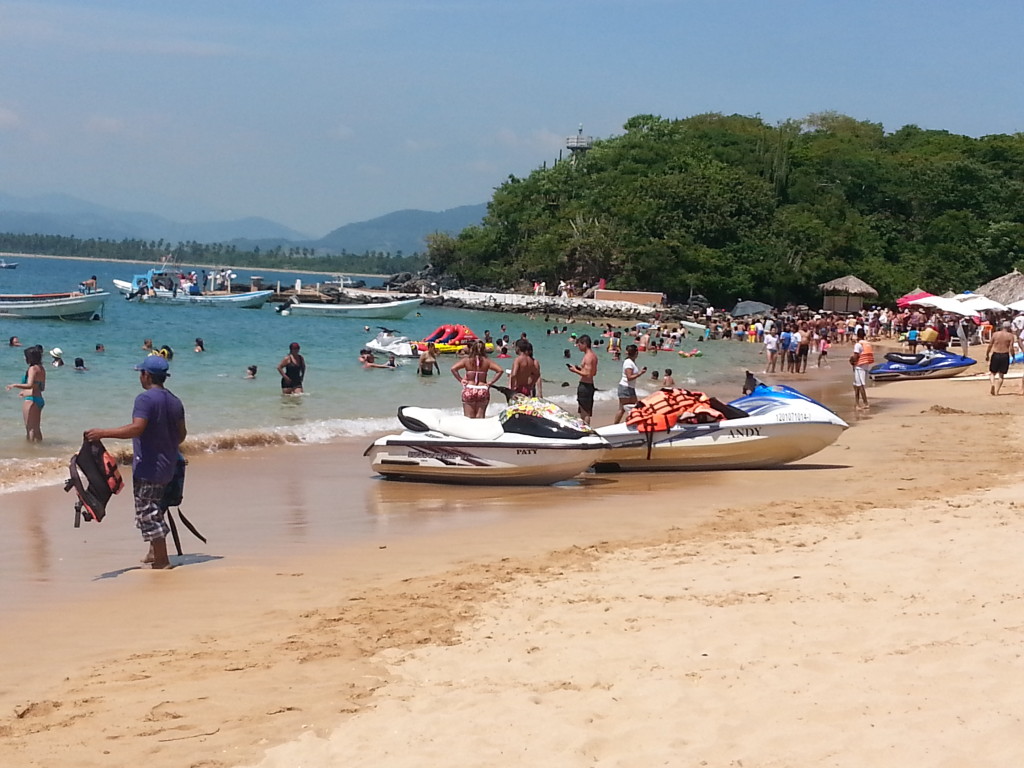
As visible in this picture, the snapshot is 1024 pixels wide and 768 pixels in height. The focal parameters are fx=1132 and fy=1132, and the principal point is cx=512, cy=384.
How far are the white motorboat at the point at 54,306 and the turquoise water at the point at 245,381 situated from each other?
47 centimetres

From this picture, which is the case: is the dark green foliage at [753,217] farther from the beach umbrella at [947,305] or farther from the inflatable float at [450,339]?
the inflatable float at [450,339]

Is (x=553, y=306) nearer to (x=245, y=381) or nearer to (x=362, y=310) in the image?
(x=362, y=310)

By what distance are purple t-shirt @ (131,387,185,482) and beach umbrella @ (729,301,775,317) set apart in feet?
176

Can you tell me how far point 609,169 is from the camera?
7838 centimetres

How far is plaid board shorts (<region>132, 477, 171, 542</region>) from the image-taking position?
797 centimetres

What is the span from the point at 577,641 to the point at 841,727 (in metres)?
1.70

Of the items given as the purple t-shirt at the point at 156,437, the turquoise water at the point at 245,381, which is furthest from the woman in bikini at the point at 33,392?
the purple t-shirt at the point at 156,437

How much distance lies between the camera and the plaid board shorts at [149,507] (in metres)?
7.97

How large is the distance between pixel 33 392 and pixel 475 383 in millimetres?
5934

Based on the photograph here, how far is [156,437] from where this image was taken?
7.94 m

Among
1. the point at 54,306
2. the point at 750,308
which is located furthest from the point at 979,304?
the point at 54,306

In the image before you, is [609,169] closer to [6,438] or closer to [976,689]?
[6,438]

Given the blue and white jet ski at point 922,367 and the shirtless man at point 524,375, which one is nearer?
the shirtless man at point 524,375

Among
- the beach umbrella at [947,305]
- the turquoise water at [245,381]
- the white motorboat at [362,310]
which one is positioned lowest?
the turquoise water at [245,381]
